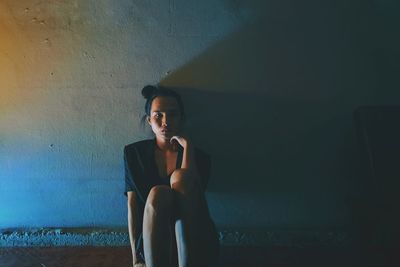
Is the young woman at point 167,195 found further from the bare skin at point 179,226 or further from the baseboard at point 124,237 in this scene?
the baseboard at point 124,237

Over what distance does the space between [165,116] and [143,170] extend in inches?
10.4

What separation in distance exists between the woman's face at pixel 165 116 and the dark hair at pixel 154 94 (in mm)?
28

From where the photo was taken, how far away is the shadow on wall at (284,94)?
1.60 metres

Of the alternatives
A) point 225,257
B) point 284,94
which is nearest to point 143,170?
point 225,257

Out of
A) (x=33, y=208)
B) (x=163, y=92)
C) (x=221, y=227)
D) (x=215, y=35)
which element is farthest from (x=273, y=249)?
(x=33, y=208)

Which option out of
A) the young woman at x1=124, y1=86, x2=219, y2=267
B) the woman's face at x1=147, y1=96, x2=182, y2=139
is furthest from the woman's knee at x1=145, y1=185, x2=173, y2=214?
the woman's face at x1=147, y1=96, x2=182, y2=139

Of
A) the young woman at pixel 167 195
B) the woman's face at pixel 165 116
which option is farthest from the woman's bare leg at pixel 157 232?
the woman's face at pixel 165 116

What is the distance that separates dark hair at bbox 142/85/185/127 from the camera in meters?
1.48

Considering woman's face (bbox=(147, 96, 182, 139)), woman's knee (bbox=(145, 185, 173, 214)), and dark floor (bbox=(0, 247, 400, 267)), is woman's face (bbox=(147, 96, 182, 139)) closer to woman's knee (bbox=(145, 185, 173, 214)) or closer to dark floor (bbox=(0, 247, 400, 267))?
woman's knee (bbox=(145, 185, 173, 214))

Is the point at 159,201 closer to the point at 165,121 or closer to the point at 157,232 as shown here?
the point at 157,232

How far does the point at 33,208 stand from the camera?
163 centimetres

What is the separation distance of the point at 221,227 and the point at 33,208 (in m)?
1.00

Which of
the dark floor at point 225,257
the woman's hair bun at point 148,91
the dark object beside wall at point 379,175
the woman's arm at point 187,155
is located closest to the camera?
the dark object beside wall at point 379,175

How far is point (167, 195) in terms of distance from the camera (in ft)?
3.54
